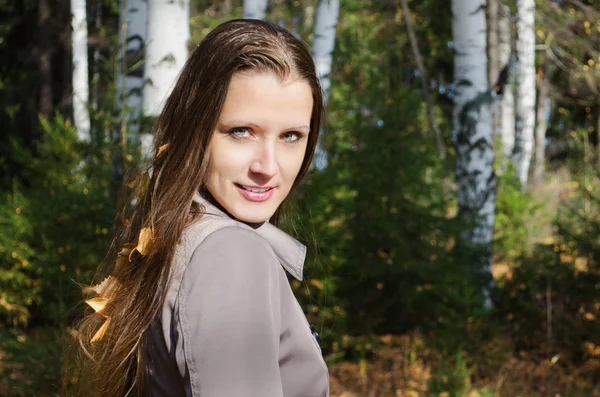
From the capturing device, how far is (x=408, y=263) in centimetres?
588

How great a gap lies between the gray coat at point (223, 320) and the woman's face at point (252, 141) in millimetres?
121

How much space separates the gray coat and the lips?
0.12 metres

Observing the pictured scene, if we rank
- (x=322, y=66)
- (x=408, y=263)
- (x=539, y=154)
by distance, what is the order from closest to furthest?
(x=408, y=263), (x=322, y=66), (x=539, y=154)

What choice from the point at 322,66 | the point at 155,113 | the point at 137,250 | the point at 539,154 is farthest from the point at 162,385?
the point at 539,154

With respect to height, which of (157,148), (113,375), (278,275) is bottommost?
(113,375)

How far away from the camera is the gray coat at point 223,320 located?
1136 millimetres

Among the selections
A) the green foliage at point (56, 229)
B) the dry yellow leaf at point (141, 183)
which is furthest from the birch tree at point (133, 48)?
the dry yellow leaf at point (141, 183)

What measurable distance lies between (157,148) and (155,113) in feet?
8.46

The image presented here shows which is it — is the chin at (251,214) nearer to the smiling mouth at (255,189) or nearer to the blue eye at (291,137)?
the smiling mouth at (255,189)

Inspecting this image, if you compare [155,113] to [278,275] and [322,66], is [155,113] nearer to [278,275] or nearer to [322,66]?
[278,275]

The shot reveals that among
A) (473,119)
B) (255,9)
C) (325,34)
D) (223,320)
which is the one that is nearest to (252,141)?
(223,320)

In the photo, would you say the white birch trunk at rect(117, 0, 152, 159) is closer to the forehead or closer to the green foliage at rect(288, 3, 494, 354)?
the green foliage at rect(288, 3, 494, 354)

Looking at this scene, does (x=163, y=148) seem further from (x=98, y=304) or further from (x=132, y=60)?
(x=132, y=60)

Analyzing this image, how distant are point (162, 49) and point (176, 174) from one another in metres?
2.92
